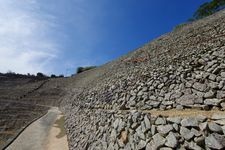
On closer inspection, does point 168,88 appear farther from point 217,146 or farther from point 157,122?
point 217,146

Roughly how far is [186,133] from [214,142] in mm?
883

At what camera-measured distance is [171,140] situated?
23.5 feet

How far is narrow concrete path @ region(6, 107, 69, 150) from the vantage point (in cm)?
1961

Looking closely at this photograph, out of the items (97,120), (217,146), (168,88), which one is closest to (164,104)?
(168,88)

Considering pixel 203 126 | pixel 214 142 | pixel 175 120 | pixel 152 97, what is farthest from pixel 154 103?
pixel 214 142

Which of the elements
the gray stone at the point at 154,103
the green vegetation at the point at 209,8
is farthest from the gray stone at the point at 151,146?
the green vegetation at the point at 209,8

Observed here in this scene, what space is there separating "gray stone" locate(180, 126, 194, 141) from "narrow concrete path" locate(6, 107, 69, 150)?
1313cm

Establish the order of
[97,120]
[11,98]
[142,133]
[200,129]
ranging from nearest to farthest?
[200,129], [142,133], [97,120], [11,98]

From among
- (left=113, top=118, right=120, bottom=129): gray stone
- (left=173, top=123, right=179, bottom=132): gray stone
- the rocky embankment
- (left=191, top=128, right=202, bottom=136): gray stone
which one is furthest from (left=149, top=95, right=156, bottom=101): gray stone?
(left=191, top=128, right=202, bottom=136): gray stone

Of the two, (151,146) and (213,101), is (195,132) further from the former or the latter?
(213,101)

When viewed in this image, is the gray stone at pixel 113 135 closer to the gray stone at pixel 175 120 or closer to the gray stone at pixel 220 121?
the gray stone at pixel 175 120

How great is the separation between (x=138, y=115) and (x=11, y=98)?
36754 millimetres

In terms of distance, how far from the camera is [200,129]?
6.47m

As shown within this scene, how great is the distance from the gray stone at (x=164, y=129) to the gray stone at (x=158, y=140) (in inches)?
5.6
